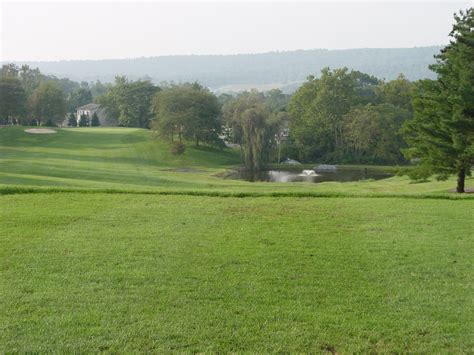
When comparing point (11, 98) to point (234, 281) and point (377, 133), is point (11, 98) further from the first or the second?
point (234, 281)

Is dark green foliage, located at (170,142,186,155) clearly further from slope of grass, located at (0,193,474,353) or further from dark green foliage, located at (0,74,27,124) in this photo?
slope of grass, located at (0,193,474,353)

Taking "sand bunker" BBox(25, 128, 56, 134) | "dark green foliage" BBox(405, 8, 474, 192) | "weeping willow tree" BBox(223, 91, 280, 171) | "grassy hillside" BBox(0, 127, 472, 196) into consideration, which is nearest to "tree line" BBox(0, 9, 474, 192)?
"weeping willow tree" BBox(223, 91, 280, 171)

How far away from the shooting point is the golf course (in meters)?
5.82

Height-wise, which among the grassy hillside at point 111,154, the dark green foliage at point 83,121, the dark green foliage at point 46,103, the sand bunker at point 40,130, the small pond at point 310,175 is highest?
the dark green foliage at point 46,103

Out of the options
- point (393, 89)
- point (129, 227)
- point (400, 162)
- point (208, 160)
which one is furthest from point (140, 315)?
Result: point (393, 89)

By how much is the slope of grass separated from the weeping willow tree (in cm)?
4572

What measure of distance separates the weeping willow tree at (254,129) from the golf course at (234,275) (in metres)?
43.8

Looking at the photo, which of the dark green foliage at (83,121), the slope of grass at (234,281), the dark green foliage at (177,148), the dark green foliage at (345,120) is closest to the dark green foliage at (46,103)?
the dark green foliage at (83,121)

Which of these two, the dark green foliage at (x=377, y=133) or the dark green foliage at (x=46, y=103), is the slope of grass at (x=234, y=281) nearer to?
the dark green foliage at (x=377, y=133)

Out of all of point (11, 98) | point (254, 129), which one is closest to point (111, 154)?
point (254, 129)

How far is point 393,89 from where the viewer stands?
238 feet

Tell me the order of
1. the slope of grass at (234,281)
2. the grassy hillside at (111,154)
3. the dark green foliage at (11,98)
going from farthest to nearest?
the dark green foliage at (11,98) < the grassy hillside at (111,154) < the slope of grass at (234,281)

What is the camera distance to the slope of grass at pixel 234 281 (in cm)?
581

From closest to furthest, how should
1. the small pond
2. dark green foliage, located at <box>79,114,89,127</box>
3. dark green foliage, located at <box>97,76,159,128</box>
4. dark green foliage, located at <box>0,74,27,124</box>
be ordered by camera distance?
the small pond
dark green foliage, located at <box>0,74,27,124</box>
dark green foliage, located at <box>97,76,159,128</box>
dark green foliage, located at <box>79,114,89,127</box>
